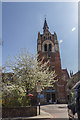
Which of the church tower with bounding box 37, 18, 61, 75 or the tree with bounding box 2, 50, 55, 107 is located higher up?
the church tower with bounding box 37, 18, 61, 75

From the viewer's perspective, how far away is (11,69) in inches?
643

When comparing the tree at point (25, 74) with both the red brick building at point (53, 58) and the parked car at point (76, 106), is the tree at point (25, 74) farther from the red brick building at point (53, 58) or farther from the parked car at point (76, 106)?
the red brick building at point (53, 58)

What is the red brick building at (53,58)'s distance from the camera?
31938 millimetres

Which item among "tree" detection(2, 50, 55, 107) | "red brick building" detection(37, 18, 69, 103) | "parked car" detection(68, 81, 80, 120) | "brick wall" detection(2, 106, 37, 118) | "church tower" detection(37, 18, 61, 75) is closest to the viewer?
"parked car" detection(68, 81, 80, 120)

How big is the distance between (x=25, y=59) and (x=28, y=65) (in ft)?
3.82

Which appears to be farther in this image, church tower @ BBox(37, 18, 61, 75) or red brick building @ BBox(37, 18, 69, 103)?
church tower @ BBox(37, 18, 61, 75)

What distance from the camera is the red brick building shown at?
3194 centimetres

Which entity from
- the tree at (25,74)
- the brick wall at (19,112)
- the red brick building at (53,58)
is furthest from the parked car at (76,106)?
the red brick building at (53,58)

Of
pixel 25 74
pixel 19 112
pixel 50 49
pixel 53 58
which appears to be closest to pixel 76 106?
pixel 19 112

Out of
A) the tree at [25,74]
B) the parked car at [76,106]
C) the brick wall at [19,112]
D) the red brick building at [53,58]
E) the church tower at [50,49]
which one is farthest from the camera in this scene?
the church tower at [50,49]

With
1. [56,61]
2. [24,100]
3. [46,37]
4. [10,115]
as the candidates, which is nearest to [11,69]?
[24,100]

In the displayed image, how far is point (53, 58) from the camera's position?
37188mm

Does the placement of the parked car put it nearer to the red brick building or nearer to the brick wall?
the brick wall

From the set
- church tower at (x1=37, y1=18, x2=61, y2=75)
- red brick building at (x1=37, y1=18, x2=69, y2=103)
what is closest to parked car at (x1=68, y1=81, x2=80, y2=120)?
red brick building at (x1=37, y1=18, x2=69, y2=103)
